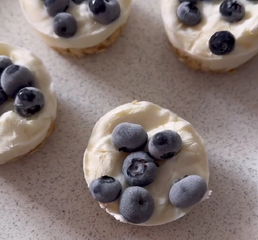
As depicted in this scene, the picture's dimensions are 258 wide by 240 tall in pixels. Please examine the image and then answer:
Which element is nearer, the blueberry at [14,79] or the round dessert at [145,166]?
the round dessert at [145,166]

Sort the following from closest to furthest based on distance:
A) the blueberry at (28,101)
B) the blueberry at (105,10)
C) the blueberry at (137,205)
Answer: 1. the blueberry at (137,205)
2. the blueberry at (28,101)
3. the blueberry at (105,10)

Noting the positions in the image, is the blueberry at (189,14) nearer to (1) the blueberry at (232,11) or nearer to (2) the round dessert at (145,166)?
(1) the blueberry at (232,11)

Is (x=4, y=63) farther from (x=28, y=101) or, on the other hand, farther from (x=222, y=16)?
(x=222, y=16)

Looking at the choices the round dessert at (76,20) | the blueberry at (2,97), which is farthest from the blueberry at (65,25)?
the blueberry at (2,97)

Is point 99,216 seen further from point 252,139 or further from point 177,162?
point 252,139

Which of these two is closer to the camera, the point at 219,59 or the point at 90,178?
the point at 90,178

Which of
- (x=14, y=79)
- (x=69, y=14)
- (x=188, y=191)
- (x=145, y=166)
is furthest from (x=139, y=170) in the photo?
(x=69, y=14)

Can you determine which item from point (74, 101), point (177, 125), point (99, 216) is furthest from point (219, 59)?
point (99, 216)
